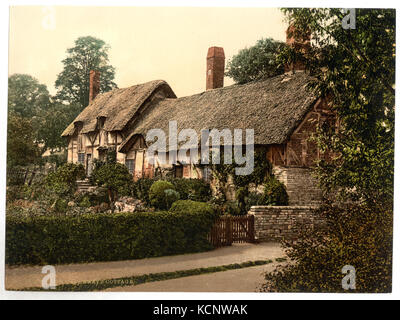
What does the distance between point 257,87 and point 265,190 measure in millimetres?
4875

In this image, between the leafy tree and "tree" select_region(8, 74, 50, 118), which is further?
the leafy tree

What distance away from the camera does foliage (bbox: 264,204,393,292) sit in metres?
7.70

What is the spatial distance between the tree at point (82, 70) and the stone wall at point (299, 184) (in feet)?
21.4

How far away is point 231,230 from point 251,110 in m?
4.98

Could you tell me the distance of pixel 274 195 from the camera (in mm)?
12898

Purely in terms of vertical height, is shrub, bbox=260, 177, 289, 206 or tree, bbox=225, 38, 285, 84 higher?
tree, bbox=225, 38, 285, 84

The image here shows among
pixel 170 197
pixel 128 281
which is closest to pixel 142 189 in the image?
pixel 170 197

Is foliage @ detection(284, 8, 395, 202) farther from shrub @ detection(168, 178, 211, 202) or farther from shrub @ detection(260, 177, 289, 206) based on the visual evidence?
shrub @ detection(168, 178, 211, 202)

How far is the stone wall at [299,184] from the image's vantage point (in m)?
12.4

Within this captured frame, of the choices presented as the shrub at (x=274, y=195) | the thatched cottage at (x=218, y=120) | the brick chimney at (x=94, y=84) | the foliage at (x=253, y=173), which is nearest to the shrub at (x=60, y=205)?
the thatched cottage at (x=218, y=120)

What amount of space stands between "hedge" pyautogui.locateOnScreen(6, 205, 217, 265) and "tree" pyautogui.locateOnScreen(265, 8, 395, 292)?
3017 millimetres

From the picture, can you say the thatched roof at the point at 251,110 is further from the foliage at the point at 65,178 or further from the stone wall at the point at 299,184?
the foliage at the point at 65,178

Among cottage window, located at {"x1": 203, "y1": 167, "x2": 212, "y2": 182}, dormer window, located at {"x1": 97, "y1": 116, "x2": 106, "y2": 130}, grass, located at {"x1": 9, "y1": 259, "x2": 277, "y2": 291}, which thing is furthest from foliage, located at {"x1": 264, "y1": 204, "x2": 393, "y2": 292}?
dormer window, located at {"x1": 97, "y1": 116, "x2": 106, "y2": 130}

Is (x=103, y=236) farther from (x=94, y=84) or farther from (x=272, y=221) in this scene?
(x=272, y=221)
